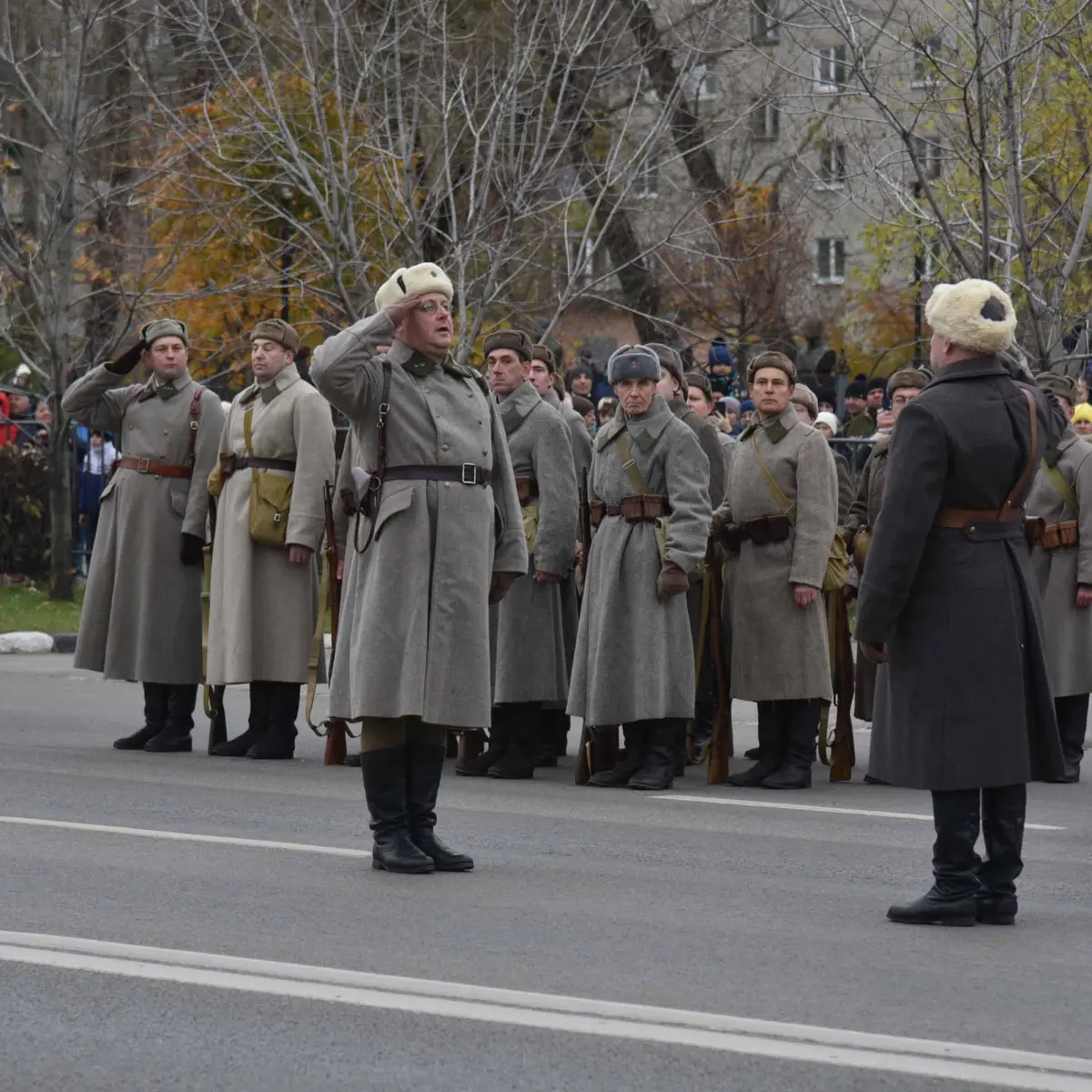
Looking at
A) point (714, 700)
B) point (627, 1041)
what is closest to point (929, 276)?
point (714, 700)

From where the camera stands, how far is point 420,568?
8789mm

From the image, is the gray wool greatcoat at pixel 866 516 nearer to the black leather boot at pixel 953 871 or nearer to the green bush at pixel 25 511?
the black leather boot at pixel 953 871

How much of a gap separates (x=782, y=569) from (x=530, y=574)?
1277 mm

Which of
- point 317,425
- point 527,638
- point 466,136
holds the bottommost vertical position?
point 527,638

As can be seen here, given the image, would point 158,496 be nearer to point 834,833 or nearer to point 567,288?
point 834,833

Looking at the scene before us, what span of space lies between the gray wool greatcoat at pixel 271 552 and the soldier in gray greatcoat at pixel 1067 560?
3.82m

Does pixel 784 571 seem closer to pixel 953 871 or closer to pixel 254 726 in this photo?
pixel 254 726

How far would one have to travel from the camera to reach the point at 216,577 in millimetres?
12969

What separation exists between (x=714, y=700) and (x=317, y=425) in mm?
2472

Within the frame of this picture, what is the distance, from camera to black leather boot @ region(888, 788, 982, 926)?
7.94 metres

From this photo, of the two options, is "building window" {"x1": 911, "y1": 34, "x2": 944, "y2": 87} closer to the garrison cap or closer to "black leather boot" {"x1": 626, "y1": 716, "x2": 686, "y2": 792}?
the garrison cap

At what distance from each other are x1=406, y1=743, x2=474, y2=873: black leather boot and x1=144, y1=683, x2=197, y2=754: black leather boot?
446 cm

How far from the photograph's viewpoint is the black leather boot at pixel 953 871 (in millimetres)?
7938

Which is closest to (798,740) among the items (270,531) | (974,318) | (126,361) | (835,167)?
(270,531)
